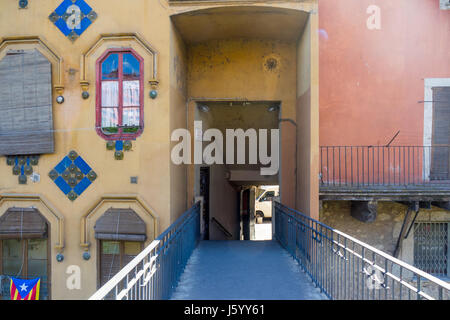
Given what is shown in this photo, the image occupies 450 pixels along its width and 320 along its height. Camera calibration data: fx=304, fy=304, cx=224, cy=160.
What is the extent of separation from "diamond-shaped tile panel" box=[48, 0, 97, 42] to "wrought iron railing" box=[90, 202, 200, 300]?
15.6 ft

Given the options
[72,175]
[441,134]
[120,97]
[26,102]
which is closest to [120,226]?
[72,175]

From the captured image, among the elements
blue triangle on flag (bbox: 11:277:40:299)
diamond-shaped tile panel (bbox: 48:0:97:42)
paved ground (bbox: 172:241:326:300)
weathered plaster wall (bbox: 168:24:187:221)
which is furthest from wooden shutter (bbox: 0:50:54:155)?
paved ground (bbox: 172:241:326:300)

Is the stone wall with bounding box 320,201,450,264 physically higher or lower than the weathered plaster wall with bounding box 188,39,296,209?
lower

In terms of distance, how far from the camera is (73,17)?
6621mm

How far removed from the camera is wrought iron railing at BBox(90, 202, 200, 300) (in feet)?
9.33

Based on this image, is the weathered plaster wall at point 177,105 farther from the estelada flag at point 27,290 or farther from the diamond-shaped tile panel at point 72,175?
the estelada flag at point 27,290

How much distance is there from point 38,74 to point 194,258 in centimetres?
522

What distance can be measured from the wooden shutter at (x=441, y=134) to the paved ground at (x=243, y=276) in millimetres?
4751

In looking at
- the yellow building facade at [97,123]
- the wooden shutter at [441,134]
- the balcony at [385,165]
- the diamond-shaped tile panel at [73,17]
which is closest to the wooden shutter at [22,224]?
the yellow building facade at [97,123]

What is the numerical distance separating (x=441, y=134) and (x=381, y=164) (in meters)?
1.72

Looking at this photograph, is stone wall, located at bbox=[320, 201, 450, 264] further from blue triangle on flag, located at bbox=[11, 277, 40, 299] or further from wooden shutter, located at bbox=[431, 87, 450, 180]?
blue triangle on flag, located at bbox=[11, 277, 40, 299]

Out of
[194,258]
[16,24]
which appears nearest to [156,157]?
[194,258]
